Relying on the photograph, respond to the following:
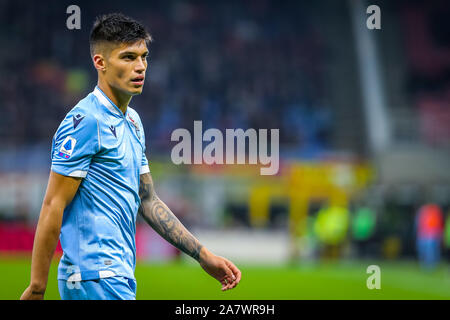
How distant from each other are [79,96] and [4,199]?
25.0ft

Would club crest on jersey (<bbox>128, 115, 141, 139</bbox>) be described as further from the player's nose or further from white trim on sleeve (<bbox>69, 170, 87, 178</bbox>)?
white trim on sleeve (<bbox>69, 170, 87, 178</bbox>)

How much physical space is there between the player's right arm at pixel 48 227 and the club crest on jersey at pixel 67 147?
0.10 m

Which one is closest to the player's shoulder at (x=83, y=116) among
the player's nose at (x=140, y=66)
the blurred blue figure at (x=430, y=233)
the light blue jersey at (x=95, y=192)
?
the light blue jersey at (x=95, y=192)

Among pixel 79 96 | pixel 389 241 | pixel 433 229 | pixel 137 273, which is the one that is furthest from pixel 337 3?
pixel 137 273

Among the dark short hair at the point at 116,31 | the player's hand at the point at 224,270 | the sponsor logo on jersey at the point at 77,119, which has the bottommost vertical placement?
the player's hand at the point at 224,270

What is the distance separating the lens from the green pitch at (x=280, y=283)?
13008 mm

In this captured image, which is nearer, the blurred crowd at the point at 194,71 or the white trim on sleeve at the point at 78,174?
the white trim on sleeve at the point at 78,174

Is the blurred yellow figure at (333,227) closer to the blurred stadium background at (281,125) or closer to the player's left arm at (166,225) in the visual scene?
the blurred stadium background at (281,125)

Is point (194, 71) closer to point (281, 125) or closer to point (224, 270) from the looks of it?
point (281, 125)

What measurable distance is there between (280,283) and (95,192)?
493 inches

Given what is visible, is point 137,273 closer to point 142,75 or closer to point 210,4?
point 142,75

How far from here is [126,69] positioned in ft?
12.8

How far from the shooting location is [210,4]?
4134 centimetres

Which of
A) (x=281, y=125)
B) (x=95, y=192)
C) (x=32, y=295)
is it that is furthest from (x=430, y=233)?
(x=32, y=295)
